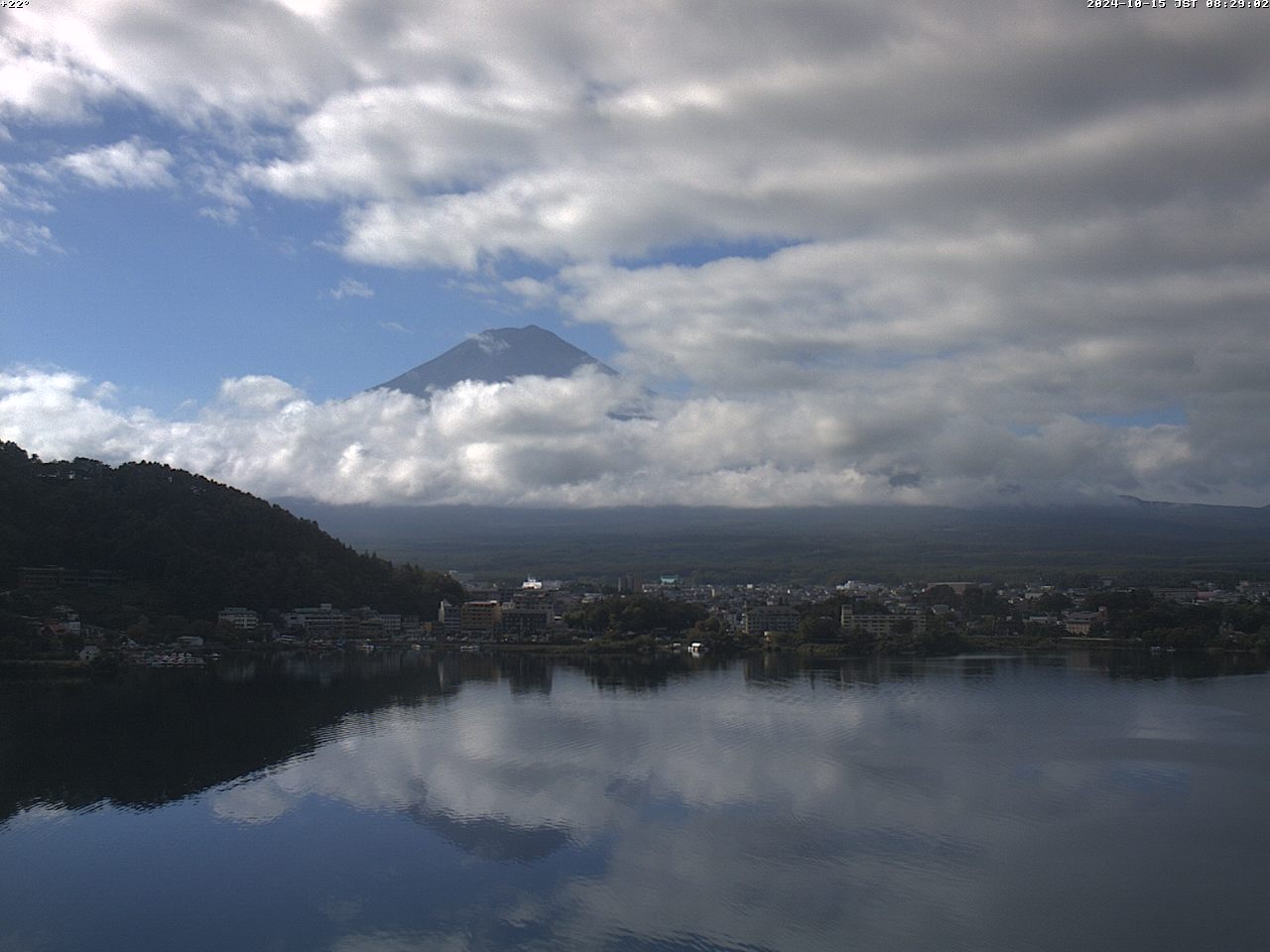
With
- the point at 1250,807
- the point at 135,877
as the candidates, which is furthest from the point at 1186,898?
the point at 135,877

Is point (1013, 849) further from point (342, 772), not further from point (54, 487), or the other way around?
point (54, 487)

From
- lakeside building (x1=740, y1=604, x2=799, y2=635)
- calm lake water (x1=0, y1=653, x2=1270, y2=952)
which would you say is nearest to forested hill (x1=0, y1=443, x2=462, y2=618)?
calm lake water (x1=0, y1=653, x2=1270, y2=952)

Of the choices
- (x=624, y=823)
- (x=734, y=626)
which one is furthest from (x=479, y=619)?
(x=624, y=823)

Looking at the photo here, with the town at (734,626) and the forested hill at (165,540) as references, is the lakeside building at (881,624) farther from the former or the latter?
the forested hill at (165,540)

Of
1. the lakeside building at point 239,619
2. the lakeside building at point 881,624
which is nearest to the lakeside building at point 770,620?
Answer: the lakeside building at point 881,624

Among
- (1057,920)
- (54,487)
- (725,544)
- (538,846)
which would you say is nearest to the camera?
(1057,920)
